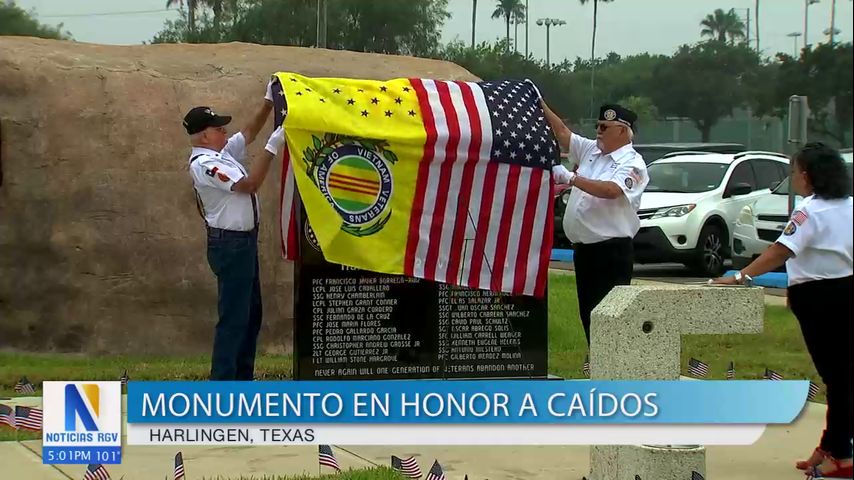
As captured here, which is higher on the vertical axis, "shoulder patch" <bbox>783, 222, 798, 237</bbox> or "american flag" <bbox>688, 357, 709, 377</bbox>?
"shoulder patch" <bbox>783, 222, 798, 237</bbox>

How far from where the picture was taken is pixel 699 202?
590 inches

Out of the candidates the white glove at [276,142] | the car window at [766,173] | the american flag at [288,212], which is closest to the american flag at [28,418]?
the american flag at [288,212]

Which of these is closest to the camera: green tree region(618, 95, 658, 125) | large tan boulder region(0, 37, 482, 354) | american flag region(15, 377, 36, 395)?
american flag region(15, 377, 36, 395)

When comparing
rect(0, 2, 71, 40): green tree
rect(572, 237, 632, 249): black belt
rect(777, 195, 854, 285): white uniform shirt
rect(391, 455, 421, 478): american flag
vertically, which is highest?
rect(0, 2, 71, 40): green tree

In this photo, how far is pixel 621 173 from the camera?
6191mm

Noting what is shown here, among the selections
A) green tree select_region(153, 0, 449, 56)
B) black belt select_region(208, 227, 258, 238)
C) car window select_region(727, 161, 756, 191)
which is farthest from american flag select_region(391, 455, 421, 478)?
car window select_region(727, 161, 756, 191)

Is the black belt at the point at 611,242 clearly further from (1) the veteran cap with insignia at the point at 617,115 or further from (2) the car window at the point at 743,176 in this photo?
(2) the car window at the point at 743,176

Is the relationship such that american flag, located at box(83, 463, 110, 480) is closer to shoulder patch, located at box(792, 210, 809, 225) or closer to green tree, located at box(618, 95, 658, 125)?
shoulder patch, located at box(792, 210, 809, 225)

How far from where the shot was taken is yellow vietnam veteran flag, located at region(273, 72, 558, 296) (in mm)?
6070

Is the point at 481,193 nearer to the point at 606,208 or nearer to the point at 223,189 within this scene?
the point at 606,208

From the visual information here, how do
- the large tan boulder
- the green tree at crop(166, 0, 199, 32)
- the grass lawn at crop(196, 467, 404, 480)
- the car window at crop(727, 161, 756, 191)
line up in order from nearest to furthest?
the grass lawn at crop(196, 467, 404, 480), the large tan boulder, the green tree at crop(166, 0, 199, 32), the car window at crop(727, 161, 756, 191)

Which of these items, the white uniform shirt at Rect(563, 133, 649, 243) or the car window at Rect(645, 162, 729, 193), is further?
the car window at Rect(645, 162, 729, 193)

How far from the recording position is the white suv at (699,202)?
14.7 metres

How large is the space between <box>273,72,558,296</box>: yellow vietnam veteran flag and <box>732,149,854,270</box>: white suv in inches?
292
